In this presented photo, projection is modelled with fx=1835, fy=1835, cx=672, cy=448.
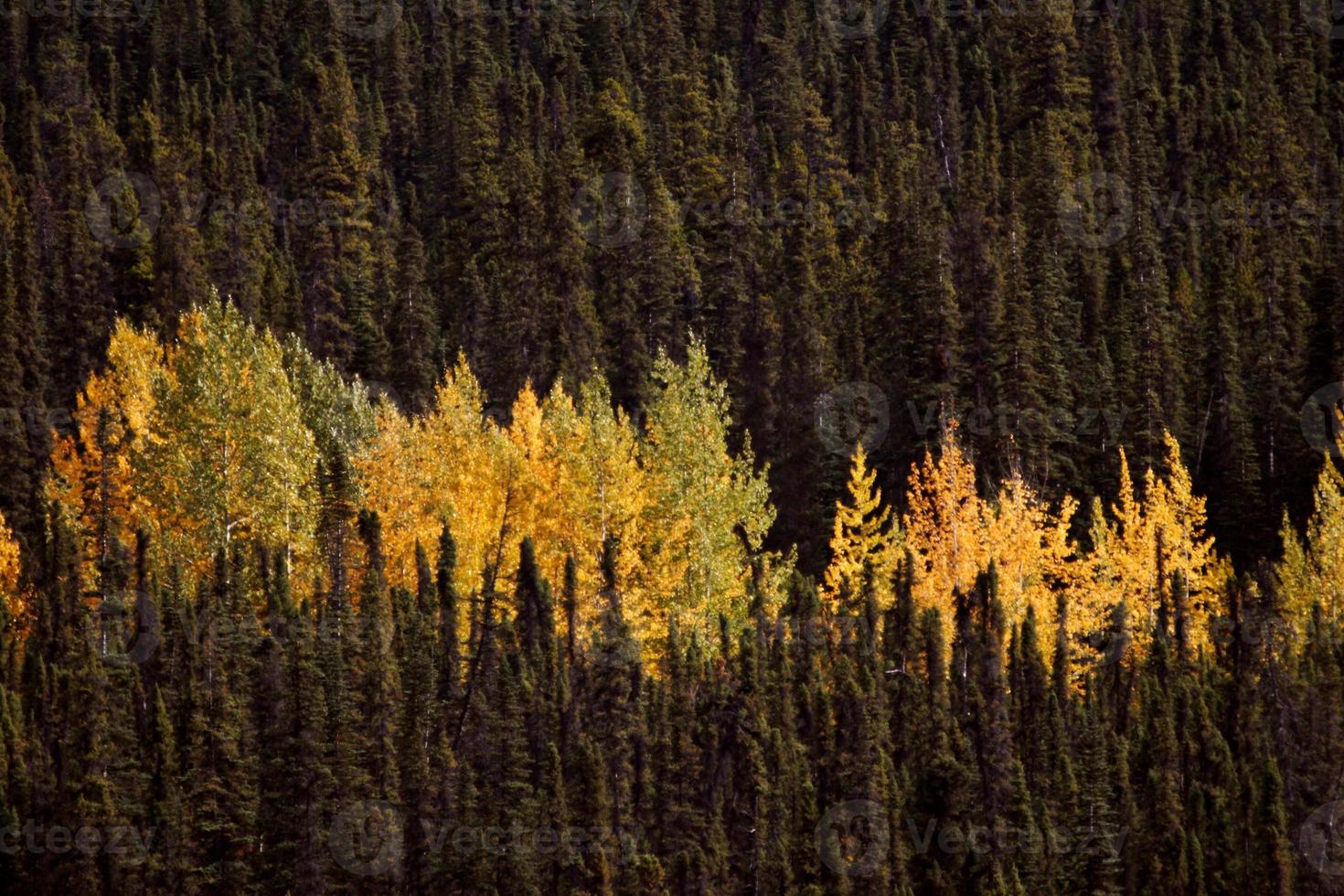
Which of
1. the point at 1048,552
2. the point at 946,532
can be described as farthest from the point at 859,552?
the point at 1048,552

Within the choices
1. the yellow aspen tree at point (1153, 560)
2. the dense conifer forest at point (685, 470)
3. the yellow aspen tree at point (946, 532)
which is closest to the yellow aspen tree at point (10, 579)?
the dense conifer forest at point (685, 470)

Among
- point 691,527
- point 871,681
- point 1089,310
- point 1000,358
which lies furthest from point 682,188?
point 871,681

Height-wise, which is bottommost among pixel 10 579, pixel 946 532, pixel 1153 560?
pixel 1153 560

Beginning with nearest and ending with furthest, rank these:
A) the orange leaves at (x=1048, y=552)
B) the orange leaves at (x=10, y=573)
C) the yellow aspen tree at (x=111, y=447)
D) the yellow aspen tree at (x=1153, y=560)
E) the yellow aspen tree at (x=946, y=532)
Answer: the orange leaves at (x=10, y=573), the yellow aspen tree at (x=946, y=532), the orange leaves at (x=1048, y=552), the yellow aspen tree at (x=111, y=447), the yellow aspen tree at (x=1153, y=560)

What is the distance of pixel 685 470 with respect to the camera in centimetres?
6181

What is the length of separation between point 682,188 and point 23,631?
65173mm

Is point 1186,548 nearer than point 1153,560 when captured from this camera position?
No

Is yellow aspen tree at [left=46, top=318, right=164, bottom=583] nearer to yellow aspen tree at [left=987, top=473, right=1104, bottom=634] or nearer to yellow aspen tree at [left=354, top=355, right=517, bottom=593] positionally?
yellow aspen tree at [left=354, top=355, right=517, bottom=593]

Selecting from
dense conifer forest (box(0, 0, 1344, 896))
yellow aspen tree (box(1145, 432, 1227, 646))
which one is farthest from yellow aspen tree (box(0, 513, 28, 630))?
yellow aspen tree (box(1145, 432, 1227, 646))

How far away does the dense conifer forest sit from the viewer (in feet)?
153

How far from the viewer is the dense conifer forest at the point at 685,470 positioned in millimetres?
46781

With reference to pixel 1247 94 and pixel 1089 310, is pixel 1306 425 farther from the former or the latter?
pixel 1247 94

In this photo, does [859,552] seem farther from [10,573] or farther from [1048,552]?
[10,573]

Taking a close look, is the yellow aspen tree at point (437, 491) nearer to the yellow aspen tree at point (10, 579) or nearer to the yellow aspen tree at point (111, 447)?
the yellow aspen tree at point (111, 447)
